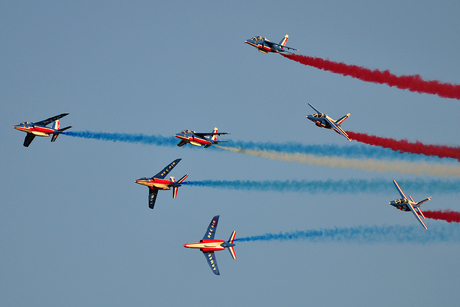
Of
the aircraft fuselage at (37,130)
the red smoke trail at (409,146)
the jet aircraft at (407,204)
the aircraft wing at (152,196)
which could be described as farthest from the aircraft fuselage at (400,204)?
the aircraft fuselage at (37,130)

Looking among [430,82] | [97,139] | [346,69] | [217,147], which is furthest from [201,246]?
[430,82]

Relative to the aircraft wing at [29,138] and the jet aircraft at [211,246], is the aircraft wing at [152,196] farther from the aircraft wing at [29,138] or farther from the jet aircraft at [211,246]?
the aircraft wing at [29,138]

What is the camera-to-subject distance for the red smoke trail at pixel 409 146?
46.0 meters

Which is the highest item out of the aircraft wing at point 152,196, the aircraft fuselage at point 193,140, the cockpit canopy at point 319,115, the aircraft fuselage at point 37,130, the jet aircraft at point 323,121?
the cockpit canopy at point 319,115

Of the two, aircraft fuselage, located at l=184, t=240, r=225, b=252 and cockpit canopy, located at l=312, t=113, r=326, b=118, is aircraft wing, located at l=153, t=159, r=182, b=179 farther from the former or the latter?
cockpit canopy, located at l=312, t=113, r=326, b=118

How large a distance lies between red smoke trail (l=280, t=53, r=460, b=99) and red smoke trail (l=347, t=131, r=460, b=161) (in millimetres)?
5537

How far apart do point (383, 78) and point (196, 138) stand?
20.5 metres

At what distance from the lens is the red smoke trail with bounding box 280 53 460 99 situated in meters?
44.3

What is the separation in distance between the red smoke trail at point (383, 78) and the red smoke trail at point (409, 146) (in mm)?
5537

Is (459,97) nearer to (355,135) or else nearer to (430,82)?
(430,82)

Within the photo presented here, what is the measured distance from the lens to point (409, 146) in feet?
154

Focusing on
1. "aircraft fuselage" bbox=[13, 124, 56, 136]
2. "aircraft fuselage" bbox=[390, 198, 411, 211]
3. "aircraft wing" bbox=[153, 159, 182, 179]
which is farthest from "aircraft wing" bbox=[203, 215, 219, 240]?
"aircraft fuselage" bbox=[13, 124, 56, 136]

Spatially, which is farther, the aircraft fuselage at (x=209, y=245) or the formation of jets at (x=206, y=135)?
the formation of jets at (x=206, y=135)

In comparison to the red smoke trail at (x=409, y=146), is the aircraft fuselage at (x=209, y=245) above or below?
below
